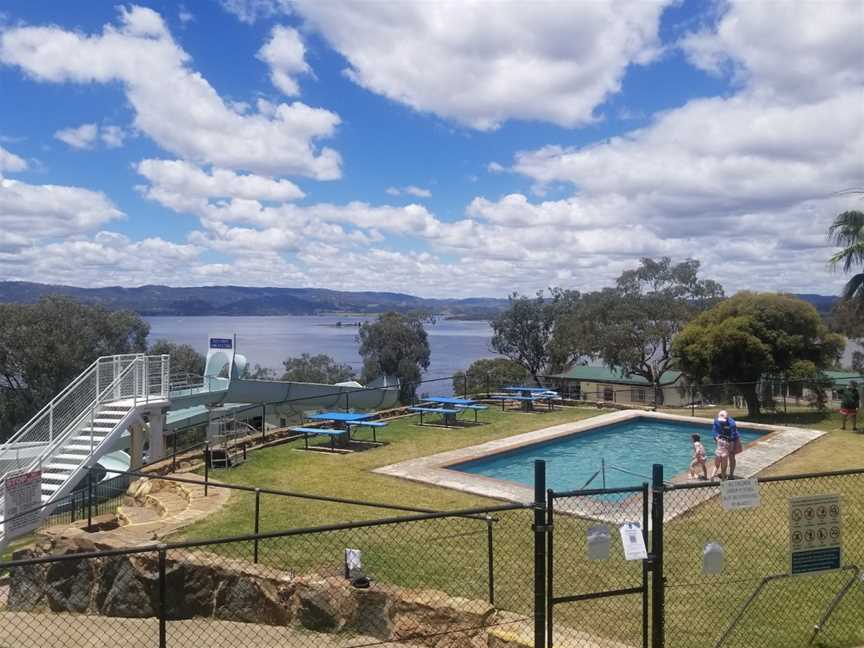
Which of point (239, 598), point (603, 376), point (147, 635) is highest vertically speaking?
point (239, 598)

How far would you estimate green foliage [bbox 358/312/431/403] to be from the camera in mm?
75000

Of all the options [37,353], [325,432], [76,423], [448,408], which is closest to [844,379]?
[448,408]

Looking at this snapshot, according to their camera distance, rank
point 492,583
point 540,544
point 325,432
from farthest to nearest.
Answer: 1. point 325,432
2. point 492,583
3. point 540,544

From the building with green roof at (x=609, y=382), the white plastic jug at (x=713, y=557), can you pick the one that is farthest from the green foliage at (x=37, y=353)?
the white plastic jug at (x=713, y=557)

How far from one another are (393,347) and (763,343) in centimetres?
5410

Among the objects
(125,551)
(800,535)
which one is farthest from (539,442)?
(125,551)

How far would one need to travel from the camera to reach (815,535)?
5785 millimetres

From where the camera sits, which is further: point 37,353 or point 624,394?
point 624,394

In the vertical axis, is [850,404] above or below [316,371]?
above

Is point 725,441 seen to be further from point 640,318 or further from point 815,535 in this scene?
point 640,318

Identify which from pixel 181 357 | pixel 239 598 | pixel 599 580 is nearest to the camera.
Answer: pixel 599 580

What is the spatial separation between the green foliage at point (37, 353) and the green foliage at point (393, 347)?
1224 inches

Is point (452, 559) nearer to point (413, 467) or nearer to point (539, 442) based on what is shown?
point (413, 467)

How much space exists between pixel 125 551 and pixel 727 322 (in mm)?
22308
